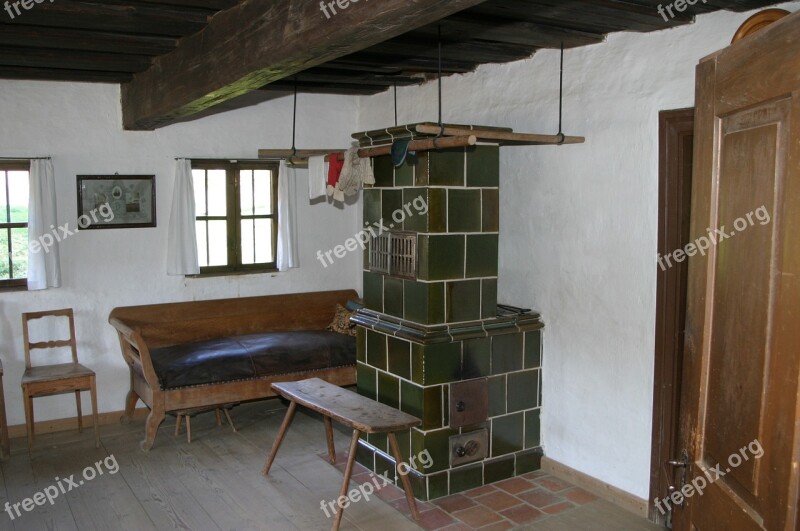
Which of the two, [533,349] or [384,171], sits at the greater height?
[384,171]

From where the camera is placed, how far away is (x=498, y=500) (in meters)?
4.07

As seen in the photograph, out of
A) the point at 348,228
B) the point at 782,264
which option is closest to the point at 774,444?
the point at 782,264

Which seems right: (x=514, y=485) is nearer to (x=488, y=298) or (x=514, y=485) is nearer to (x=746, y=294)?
(x=488, y=298)

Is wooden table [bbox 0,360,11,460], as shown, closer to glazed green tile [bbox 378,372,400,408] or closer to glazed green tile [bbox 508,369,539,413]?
glazed green tile [bbox 378,372,400,408]

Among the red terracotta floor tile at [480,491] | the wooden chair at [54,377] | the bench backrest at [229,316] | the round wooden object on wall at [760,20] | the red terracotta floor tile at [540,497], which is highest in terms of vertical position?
the round wooden object on wall at [760,20]

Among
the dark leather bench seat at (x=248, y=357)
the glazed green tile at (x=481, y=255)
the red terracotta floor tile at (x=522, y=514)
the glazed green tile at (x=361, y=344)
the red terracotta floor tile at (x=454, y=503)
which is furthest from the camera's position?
the dark leather bench seat at (x=248, y=357)

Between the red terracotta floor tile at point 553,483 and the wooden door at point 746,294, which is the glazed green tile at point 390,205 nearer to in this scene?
the red terracotta floor tile at point 553,483

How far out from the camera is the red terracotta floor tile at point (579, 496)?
4.06 metres

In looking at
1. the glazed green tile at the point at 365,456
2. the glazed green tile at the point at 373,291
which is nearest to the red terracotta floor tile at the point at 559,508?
the glazed green tile at the point at 365,456

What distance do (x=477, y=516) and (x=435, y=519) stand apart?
23cm

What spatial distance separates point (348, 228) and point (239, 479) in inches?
107

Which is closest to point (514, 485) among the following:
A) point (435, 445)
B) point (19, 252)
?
point (435, 445)

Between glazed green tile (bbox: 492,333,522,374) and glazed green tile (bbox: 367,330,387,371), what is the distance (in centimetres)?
66

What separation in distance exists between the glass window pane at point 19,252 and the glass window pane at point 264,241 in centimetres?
172
